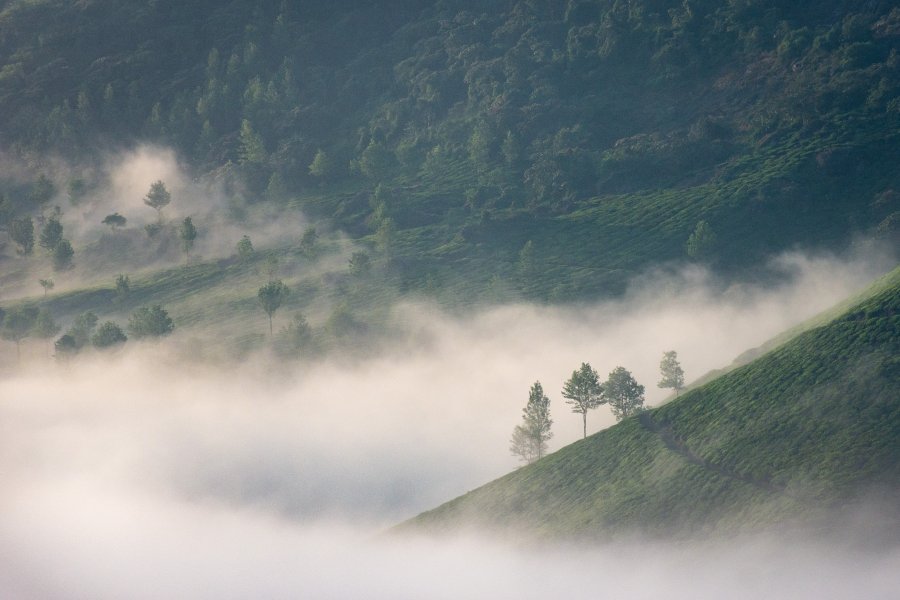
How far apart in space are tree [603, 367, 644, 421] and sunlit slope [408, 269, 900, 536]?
14.2 metres

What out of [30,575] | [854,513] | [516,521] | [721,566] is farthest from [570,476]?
[30,575]

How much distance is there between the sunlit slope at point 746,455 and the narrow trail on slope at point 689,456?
0.17 meters

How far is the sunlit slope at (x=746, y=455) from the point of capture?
452ft

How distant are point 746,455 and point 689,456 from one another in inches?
338

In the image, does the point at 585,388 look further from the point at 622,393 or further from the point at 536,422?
the point at 536,422

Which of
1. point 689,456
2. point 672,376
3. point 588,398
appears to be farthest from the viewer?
point 672,376

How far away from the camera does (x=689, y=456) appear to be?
15262cm

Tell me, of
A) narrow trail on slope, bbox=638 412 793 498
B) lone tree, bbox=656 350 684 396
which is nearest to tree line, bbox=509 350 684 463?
lone tree, bbox=656 350 684 396

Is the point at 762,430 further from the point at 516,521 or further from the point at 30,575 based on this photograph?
the point at 30,575

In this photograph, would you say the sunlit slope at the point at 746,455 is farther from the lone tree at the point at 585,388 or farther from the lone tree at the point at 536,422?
the lone tree at the point at 536,422

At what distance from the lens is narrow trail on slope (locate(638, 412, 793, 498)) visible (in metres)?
141

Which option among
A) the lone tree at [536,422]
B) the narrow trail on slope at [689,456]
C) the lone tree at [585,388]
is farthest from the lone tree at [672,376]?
the narrow trail on slope at [689,456]

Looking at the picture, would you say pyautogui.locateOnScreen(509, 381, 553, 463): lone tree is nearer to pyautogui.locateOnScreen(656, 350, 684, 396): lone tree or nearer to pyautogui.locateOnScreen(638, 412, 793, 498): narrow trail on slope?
pyautogui.locateOnScreen(656, 350, 684, 396): lone tree

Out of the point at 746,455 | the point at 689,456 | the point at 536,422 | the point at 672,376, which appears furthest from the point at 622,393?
the point at 746,455
